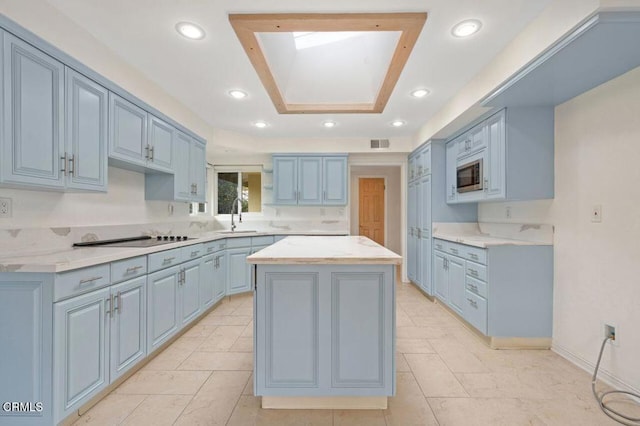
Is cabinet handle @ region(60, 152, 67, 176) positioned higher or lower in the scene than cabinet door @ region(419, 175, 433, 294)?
higher

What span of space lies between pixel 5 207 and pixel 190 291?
155cm

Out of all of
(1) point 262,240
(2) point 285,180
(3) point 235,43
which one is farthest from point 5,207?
(2) point 285,180

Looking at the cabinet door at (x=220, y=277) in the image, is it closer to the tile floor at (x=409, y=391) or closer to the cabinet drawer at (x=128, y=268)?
the tile floor at (x=409, y=391)

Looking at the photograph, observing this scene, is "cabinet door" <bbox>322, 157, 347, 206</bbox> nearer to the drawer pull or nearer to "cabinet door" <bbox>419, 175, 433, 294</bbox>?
"cabinet door" <bbox>419, 175, 433, 294</bbox>

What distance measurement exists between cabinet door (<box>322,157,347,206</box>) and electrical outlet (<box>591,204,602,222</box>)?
299 cm

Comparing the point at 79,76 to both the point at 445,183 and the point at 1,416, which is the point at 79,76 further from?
the point at 445,183

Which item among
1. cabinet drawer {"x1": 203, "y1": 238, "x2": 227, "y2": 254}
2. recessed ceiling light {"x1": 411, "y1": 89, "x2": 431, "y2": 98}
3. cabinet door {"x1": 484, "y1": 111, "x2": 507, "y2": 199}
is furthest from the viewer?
cabinet drawer {"x1": 203, "y1": 238, "x2": 227, "y2": 254}

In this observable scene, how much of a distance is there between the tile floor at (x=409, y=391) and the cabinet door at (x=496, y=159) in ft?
4.76

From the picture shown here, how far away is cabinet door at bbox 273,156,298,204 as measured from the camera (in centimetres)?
467

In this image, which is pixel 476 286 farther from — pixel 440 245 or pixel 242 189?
pixel 242 189

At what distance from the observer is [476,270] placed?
9.17 ft

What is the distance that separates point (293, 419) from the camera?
65.0 inches

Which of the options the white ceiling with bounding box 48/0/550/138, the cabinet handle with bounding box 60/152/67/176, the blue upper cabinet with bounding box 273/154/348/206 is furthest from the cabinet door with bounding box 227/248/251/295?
the cabinet handle with bounding box 60/152/67/176

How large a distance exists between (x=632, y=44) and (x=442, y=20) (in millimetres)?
1027
